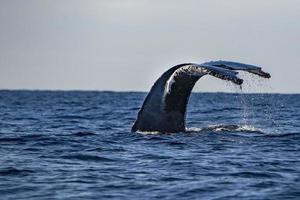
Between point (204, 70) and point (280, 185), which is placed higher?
point (204, 70)

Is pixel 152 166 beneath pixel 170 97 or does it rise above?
beneath

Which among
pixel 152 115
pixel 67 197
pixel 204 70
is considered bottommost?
pixel 67 197

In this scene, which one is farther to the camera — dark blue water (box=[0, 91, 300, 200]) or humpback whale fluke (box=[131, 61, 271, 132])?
humpback whale fluke (box=[131, 61, 271, 132])

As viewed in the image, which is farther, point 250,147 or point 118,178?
point 250,147

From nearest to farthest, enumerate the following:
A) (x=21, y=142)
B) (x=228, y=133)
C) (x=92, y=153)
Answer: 1. (x=92, y=153)
2. (x=21, y=142)
3. (x=228, y=133)

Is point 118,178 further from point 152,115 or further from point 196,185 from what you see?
point 152,115

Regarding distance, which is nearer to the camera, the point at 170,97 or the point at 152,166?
the point at 152,166

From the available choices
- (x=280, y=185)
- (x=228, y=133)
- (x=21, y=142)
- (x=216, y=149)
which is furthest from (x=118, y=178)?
(x=228, y=133)

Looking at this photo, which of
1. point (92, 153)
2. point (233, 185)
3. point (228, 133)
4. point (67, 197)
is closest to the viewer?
point (67, 197)

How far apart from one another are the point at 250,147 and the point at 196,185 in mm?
3631

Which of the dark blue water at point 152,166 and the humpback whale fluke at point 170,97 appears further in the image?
the humpback whale fluke at point 170,97

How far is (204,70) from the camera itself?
1262 centimetres

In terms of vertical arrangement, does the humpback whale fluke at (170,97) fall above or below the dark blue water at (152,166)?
above

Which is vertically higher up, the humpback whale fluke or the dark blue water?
the humpback whale fluke
